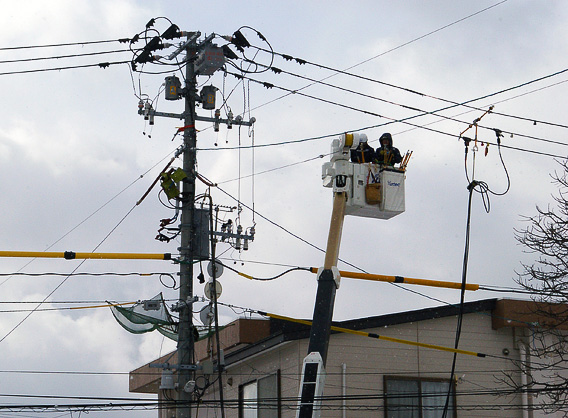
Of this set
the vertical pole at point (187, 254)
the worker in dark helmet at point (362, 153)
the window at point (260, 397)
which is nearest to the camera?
the worker in dark helmet at point (362, 153)

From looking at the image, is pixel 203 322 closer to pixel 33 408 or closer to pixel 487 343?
pixel 33 408

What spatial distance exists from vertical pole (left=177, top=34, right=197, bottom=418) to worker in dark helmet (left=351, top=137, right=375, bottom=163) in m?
4.10

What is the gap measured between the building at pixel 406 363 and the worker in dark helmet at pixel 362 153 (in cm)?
476

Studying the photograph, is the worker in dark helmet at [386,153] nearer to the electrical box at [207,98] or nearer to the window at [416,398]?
the electrical box at [207,98]

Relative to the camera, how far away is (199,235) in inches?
804

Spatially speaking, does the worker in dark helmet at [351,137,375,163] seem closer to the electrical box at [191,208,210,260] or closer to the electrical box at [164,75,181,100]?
the electrical box at [191,208,210,260]

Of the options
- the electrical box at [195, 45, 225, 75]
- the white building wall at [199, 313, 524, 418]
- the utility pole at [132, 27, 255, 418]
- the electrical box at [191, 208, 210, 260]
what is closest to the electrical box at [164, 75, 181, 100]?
the utility pole at [132, 27, 255, 418]

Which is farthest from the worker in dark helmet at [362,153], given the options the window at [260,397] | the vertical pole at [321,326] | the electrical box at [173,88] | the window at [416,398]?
the window at [260,397]

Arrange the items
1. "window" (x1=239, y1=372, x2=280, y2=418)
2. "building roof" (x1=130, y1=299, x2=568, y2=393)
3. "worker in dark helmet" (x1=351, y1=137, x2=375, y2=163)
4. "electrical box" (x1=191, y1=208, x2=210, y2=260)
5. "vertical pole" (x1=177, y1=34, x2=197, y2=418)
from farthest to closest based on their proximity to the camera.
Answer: "window" (x1=239, y1=372, x2=280, y2=418) → "building roof" (x1=130, y1=299, x2=568, y2=393) → "electrical box" (x1=191, y1=208, x2=210, y2=260) → "vertical pole" (x1=177, y1=34, x2=197, y2=418) → "worker in dark helmet" (x1=351, y1=137, x2=375, y2=163)

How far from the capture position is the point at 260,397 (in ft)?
76.8

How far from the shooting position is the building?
71.2 ft

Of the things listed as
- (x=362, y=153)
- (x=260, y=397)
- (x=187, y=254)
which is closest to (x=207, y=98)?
(x=187, y=254)

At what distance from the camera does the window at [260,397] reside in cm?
2264

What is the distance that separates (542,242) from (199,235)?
7392mm
